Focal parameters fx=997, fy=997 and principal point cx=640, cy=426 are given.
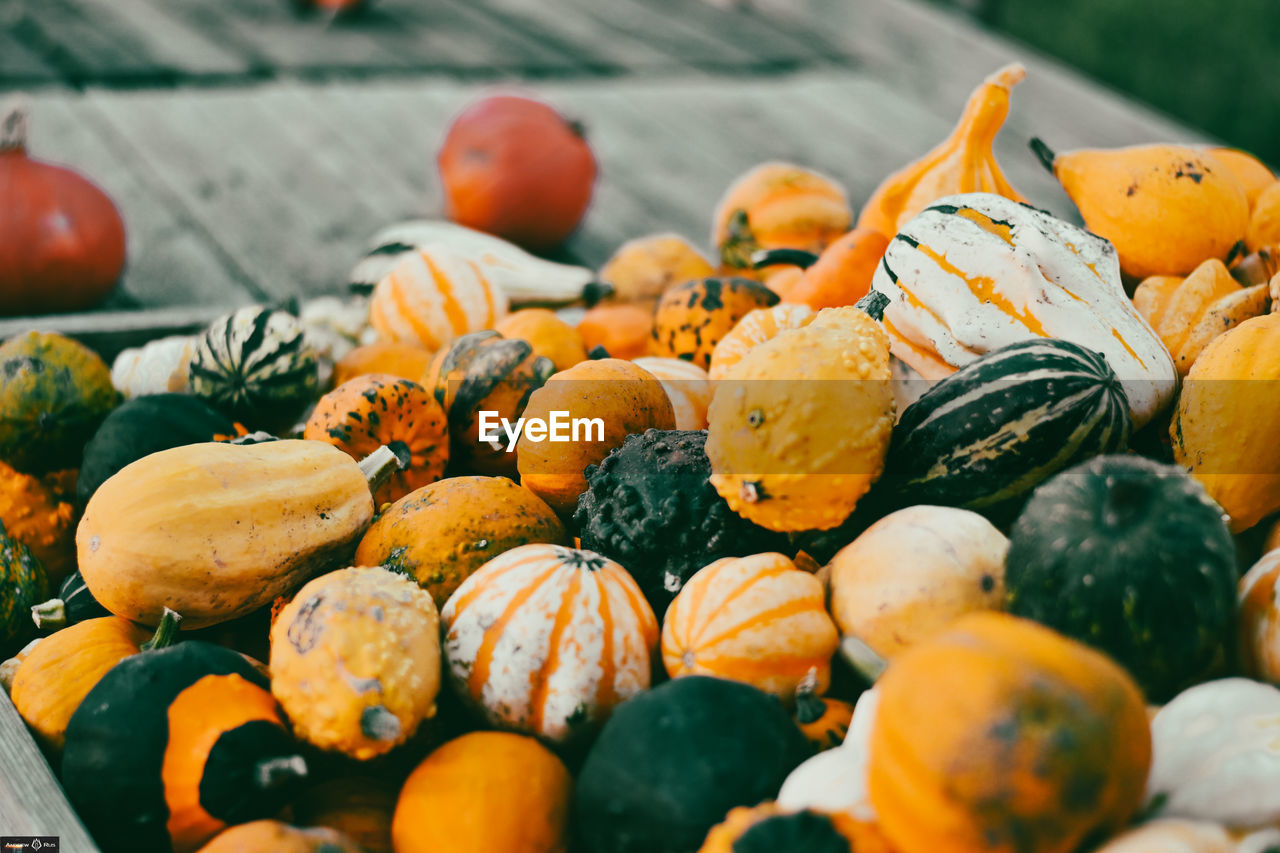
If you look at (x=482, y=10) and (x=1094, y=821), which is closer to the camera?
(x=1094, y=821)

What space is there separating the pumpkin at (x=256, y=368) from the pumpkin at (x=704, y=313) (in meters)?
0.75

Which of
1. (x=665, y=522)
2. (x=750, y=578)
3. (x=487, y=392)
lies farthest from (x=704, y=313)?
(x=750, y=578)

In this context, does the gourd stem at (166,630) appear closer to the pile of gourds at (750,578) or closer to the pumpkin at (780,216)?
the pile of gourds at (750,578)

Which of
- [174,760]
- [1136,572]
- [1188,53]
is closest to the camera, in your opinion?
[1136,572]

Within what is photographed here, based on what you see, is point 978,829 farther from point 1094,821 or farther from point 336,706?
point 336,706

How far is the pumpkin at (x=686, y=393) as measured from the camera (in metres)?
1.78

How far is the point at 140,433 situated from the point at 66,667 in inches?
17.8

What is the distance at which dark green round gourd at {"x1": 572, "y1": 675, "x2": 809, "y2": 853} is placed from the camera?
108 cm

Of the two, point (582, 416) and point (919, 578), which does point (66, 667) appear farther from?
point (919, 578)

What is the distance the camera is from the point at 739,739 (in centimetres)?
112

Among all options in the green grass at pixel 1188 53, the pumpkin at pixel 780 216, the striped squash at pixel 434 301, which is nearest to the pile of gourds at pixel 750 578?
the striped squash at pixel 434 301

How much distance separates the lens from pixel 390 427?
1.73 meters

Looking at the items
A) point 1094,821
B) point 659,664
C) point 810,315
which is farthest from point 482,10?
point 1094,821

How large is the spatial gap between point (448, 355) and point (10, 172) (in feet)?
5.26
